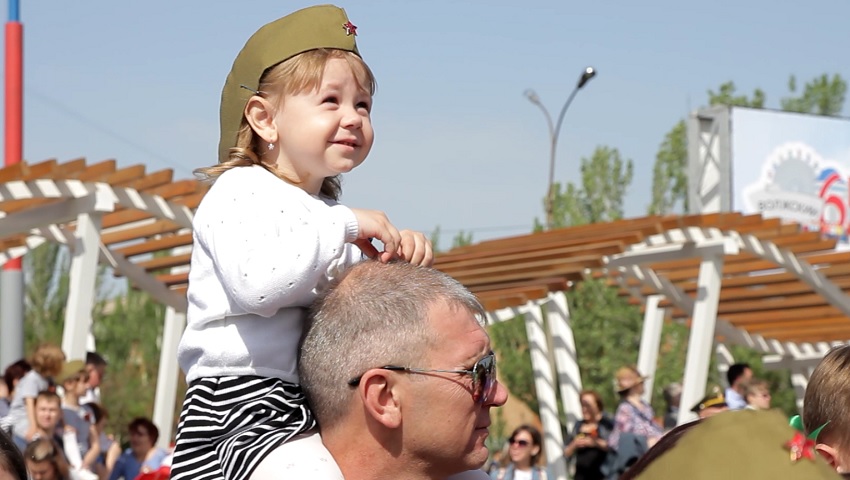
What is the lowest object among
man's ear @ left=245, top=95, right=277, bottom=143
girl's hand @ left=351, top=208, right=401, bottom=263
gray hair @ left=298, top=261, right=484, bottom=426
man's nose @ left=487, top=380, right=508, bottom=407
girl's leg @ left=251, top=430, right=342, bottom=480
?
girl's leg @ left=251, top=430, right=342, bottom=480

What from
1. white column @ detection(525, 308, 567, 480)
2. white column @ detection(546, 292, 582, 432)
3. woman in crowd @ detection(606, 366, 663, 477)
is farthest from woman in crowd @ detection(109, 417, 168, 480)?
white column @ detection(546, 292, 582, 432)

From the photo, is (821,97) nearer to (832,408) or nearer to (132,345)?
(132,345)

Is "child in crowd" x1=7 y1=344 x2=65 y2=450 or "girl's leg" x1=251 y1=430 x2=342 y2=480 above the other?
"girl's leg" x1=251 y1=430 x2=342 y2=480

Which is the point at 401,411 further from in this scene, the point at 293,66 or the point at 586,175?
the point at 586,175

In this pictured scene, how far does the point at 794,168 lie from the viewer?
27.0 metres

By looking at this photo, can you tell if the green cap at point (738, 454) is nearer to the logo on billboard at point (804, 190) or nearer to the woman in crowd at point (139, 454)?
the woman in crowd at point (139, 454)

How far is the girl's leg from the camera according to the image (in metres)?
2.12

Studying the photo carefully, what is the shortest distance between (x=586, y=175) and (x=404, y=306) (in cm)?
3477

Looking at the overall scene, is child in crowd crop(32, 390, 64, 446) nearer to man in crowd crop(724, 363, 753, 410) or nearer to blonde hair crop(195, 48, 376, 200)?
man in crowd crop(724, 363, 753, 410)

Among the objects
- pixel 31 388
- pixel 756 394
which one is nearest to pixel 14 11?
pixel 31 388

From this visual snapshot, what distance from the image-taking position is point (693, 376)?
13031 mm

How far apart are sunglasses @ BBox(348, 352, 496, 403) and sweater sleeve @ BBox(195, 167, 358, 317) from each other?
202 mm

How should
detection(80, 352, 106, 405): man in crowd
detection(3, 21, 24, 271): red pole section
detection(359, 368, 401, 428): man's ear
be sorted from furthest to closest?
1. detection(3, 21, 24, 271): red pole section
2. detection(80, 352, 106, 405): man in crowd
3. detection(359, 368, 401, 428): man's ear

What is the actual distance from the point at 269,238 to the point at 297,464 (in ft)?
1.26
